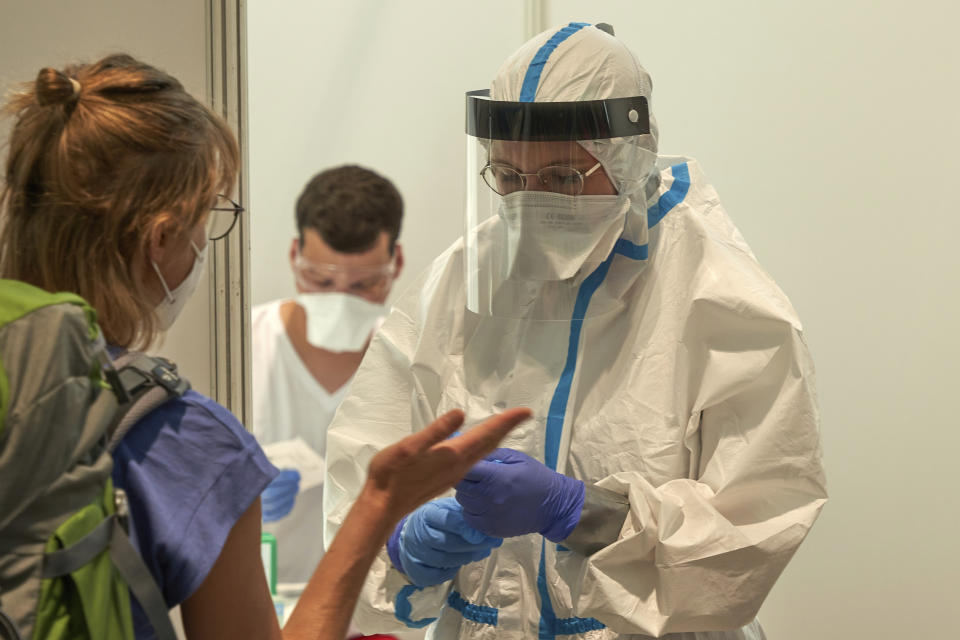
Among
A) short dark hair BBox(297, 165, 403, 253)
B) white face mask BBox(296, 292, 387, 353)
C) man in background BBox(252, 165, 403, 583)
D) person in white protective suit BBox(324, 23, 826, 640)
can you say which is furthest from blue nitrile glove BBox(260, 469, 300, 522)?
person in white protective suit BBox(324, 23, 826, 640)

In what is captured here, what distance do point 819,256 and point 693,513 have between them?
1.22 meters

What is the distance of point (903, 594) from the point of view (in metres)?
2.20

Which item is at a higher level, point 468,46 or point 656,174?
point 468,46

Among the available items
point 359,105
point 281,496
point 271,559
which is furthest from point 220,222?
point 359,105

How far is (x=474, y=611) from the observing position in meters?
1.50

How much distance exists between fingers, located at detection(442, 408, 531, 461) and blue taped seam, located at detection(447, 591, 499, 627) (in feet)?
2.27

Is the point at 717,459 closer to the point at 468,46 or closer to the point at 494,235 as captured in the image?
the point at 494,235

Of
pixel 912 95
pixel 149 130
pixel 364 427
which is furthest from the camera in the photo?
pixel 912 95

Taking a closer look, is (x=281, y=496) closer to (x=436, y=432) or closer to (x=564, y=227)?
(x=564, y=227)

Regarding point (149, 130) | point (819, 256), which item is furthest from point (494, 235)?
point (819, 256)

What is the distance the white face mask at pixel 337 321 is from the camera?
139 inches

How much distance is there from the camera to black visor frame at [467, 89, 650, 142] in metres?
1.45

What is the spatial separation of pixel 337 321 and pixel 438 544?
2160 mm

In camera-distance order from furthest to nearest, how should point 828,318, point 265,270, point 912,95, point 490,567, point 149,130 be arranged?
point 265,270, point 828,318, point 912,95, point 490,567, point 149,130
